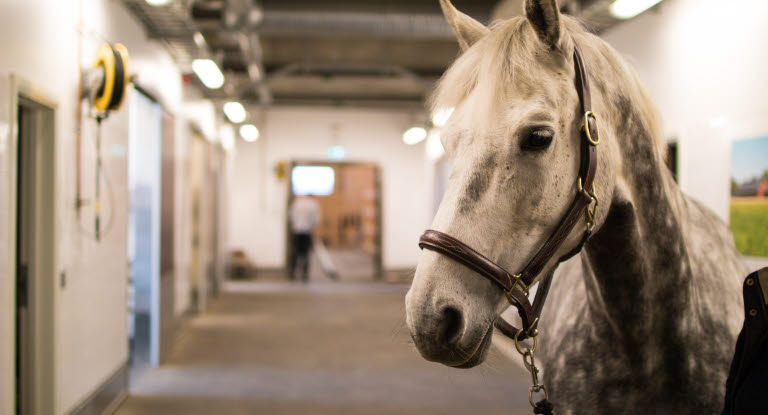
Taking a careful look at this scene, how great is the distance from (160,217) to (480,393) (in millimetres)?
3012

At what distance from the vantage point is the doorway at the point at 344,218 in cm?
1126

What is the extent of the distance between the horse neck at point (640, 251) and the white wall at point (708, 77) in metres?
1.44

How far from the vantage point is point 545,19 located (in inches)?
42.2

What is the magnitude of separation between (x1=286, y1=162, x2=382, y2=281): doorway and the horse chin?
9.86 meters

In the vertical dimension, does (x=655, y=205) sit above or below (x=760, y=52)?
below

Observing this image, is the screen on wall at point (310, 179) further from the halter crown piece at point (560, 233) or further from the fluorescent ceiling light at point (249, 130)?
the halter crown piece at point (560, 233)

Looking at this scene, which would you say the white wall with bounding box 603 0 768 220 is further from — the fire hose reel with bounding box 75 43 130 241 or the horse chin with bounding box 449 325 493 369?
the fire hose reel with bounding box 75 43 130 241

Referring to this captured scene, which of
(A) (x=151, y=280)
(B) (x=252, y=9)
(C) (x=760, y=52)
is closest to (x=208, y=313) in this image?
(A) (x=151, y=280)

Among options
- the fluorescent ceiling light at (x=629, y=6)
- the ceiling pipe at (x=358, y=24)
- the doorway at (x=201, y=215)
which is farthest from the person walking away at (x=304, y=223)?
the fluorescent ceiling light at (x=629, y=6)

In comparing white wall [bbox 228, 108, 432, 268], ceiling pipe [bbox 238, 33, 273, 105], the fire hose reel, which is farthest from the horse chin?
white wall [bbox 228, 108, 432, 268]

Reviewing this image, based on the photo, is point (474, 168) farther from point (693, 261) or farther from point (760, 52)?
point (760, 52)

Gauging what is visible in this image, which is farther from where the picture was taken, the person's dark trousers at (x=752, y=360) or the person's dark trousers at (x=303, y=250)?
the person's dark trousers at (x=303, y=250)

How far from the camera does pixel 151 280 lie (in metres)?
4.61

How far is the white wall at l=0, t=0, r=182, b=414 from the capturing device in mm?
2227
